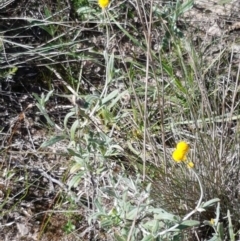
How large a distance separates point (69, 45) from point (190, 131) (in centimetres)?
58

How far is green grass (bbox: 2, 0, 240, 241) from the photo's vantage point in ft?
5.43

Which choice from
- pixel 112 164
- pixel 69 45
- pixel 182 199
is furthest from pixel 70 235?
pixel 69 45

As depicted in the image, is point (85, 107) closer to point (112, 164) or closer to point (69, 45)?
point (112, 164)

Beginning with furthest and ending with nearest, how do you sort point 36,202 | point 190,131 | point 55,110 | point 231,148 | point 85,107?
point 55,110 < point 36,202 < point 190,131 < point 231,148 < point 85,107

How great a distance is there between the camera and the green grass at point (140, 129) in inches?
65.2

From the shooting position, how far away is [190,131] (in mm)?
1962

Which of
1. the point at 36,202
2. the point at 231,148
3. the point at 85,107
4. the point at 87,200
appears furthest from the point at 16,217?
the point at 231,148

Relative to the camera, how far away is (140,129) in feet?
6.73

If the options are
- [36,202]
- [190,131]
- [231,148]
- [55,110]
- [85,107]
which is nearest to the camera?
[85,107]

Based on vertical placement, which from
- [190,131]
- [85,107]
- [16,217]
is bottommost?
[16,217]

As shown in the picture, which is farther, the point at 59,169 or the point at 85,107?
the point at 59,169

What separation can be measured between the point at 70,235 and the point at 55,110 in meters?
0.45

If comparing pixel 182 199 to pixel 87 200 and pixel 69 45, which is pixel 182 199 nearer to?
pixel 87 200

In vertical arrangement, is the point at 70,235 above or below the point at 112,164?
below
